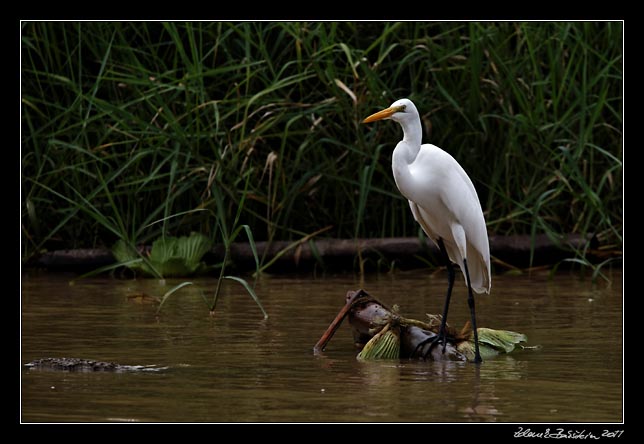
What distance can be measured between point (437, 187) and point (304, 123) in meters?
3.16

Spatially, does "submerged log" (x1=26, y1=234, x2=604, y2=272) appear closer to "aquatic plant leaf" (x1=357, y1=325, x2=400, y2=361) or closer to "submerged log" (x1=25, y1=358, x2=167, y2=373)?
"aquatic plant leaf" (x1=357, y1=325, x2=400, y2=361)

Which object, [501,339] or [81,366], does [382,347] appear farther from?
[81,366]

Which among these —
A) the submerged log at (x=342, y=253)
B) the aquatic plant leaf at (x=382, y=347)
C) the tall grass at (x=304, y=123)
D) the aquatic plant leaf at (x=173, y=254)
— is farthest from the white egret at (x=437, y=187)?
the aquatic plant leaf at (x=173, y=254)

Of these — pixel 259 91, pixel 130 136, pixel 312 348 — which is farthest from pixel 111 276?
pixel 312 348

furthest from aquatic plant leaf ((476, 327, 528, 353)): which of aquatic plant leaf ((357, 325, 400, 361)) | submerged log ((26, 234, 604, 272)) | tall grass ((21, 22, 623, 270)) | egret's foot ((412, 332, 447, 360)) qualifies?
submerged log ((26, 234, 604, 272))

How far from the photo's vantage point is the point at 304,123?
8758 millimetres

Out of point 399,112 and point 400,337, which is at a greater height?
point 399,112

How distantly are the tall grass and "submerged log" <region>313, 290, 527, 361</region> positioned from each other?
8.78ft

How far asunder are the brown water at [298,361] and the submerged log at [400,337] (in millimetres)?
91

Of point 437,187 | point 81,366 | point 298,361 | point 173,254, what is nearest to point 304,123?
point 173,254

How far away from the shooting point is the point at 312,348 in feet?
18.3

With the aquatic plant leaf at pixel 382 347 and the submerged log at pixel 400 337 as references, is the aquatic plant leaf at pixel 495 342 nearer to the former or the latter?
the submerged log at pixel 400 337

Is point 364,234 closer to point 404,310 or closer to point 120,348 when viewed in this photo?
point 404,310

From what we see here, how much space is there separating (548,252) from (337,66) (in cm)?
207
